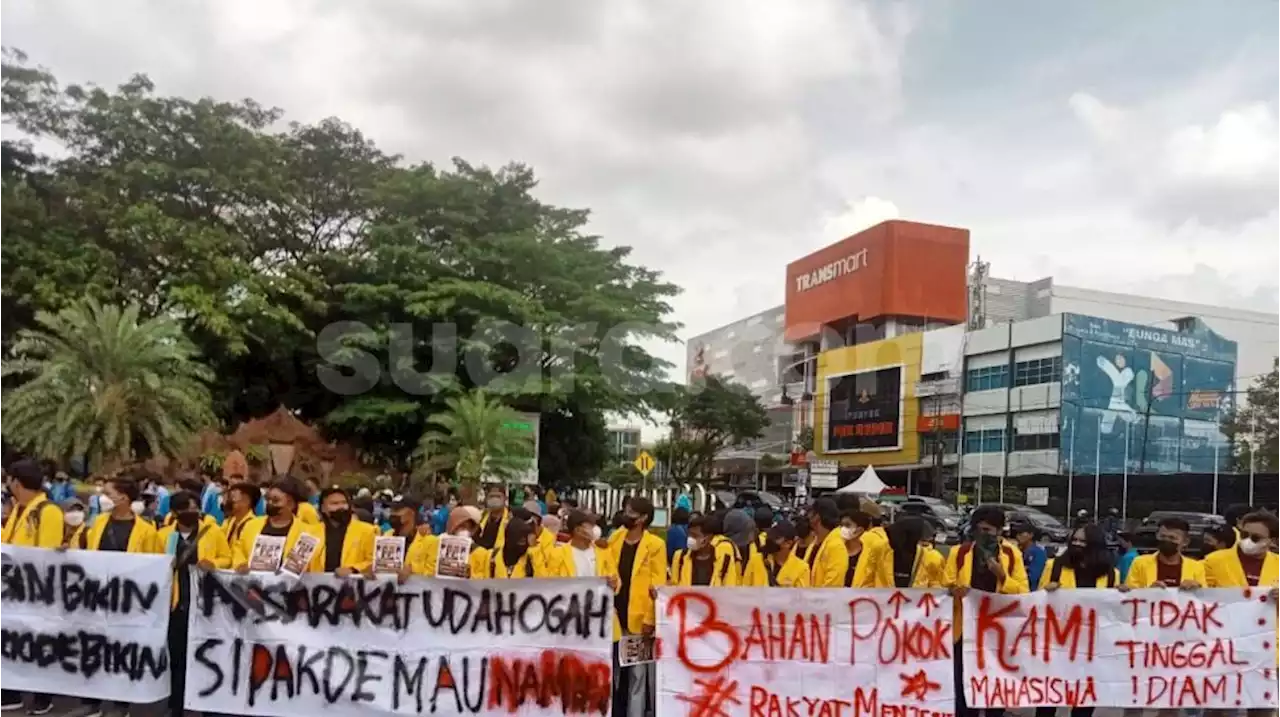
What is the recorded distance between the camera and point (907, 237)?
6219 cm

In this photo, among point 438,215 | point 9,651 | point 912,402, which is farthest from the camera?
point 912,402

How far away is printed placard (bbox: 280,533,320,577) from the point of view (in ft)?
21.6

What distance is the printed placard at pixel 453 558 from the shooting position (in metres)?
6.56

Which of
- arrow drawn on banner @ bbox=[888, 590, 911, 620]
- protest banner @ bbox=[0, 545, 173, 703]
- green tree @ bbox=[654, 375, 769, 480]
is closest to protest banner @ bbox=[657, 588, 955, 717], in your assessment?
arrow drawn on banner @ bbox=[888, 590, 911, 620]

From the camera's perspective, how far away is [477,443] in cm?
2791

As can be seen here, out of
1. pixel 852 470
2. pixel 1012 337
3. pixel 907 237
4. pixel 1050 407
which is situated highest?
pixel 907 237

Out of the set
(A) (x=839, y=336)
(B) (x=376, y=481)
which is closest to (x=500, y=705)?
(B) (x=376, y=481)

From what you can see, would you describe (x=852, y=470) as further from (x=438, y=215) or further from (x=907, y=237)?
(x=438, y=215)

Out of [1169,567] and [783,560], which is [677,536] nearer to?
[783,560]

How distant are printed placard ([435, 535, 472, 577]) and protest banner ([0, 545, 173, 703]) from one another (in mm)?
1678

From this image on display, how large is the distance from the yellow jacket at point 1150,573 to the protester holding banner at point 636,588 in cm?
287

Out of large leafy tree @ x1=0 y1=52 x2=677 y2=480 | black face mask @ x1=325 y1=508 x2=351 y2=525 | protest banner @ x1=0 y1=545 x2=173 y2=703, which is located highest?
large leafy tree @ x1=0 y1=52 x2=677 y2=480

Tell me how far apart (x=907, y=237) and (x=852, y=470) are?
42.8 ft

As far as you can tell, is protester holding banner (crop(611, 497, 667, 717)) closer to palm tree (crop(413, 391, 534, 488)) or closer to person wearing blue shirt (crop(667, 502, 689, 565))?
person wearing blue shirt (crop(667, 502, 689, 565))
